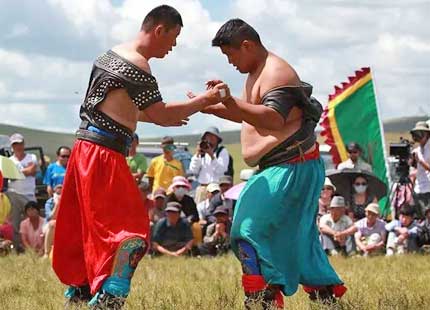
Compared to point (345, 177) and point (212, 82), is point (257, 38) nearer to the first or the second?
point (212, 82)

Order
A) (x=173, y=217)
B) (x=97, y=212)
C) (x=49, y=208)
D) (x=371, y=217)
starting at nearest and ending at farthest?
(x=97, y=212)
(x=371, y=217)
(x=173, y=217)
(x=49, y=208)

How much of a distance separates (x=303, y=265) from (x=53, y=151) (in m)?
23.7

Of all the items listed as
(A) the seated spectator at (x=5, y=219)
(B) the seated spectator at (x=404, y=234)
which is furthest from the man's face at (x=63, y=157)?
(B) the seated spectator at (x=404, y=234)

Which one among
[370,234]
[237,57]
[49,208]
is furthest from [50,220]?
[237,57]

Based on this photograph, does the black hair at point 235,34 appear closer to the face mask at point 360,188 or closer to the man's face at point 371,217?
the man's face at point 371,217

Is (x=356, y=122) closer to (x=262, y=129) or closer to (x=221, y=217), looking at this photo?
(x=221, y=217)

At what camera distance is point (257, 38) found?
689cm

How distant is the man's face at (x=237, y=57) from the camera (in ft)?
22.5

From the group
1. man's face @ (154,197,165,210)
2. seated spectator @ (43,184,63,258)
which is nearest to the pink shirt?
seated spectator @ (43,184,63,258)

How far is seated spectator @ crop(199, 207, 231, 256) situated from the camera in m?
13.0

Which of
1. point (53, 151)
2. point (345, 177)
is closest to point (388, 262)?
point (345, 177)

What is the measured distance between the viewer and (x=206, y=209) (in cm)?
1386

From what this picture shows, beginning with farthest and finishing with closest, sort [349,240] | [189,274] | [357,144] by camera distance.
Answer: [357,144] → [349,240] → [189,274]

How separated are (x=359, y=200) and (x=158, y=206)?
2.44 m
